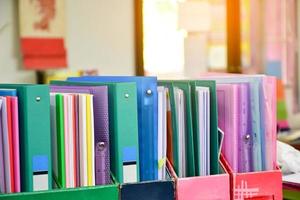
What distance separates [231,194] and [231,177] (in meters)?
0.04

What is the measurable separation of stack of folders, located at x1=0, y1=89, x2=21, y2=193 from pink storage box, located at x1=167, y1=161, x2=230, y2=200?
379mm

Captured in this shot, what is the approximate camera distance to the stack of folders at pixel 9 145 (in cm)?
112

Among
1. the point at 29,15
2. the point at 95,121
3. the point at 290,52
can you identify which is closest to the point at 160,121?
the point at 95,121

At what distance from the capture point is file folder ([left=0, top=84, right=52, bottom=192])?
114 centimetres

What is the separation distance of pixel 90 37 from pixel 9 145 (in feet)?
6.76

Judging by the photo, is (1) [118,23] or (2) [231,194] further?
(1) [118,23]

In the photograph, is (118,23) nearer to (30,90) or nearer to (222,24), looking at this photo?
(222,24)

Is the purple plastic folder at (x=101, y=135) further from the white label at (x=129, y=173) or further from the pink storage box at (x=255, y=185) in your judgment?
the pink storage box at (x=255, y=185)

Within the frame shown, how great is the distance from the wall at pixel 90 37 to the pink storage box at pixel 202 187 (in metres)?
1.80

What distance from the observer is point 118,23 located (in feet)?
10.6

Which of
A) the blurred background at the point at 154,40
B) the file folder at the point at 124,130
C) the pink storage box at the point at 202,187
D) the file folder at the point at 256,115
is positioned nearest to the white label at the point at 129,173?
the file folder at the point at 124,130

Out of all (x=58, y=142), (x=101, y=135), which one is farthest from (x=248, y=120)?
(x=58, y=142)

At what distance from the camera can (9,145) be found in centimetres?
113

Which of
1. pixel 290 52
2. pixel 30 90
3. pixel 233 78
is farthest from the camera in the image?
pixel 290 52
